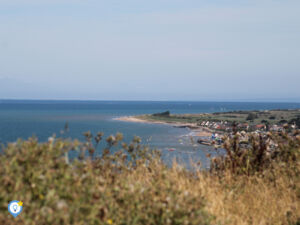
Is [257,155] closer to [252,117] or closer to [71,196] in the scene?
[71,196]

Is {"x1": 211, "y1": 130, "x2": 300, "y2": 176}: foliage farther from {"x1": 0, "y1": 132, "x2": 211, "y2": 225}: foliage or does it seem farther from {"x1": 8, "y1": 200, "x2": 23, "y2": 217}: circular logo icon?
{"x1": 8, "y1": 200, "x2": 23, "y2": 217}: circular logo icon

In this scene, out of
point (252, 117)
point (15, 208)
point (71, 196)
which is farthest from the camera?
point (252, 117)

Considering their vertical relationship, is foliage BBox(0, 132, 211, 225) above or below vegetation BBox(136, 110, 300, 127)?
above

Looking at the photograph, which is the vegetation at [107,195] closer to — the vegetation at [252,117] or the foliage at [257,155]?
the foliage at [257,155]

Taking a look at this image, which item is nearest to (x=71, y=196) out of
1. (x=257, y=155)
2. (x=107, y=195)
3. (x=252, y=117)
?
(x=107, y=195)

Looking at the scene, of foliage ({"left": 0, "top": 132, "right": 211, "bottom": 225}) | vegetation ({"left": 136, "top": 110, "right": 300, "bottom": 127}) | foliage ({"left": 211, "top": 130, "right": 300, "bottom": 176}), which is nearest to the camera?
foliage ({"left": 0, "top": 132, "right": 211, "bottom": 225})

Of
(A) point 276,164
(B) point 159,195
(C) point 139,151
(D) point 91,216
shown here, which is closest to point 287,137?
(A) point 276,164

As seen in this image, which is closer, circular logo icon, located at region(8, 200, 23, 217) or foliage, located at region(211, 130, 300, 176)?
circular logo icon, located at region(8, 200, 23, 217)

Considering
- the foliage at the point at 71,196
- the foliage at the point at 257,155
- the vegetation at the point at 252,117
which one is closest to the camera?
the foliage at the point at 71,196

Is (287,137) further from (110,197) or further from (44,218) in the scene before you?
(44,218)

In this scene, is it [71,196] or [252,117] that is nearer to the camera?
[71,196]

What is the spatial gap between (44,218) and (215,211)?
92.5 inches

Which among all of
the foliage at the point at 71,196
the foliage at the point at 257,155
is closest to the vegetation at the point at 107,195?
the foliage at the point at 71,196

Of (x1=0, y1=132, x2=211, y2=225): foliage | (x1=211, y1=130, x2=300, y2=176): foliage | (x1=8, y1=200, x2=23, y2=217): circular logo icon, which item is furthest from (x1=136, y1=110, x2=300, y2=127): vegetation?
(x1=8, y1=200, x2=23, y2=217): circular logo icon
